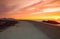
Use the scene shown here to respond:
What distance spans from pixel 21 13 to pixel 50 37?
0.44 metres

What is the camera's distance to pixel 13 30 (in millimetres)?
776

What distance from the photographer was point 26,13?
1055 mm

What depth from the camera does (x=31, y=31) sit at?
0.76 meters

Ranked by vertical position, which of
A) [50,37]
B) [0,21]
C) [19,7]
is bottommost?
[50,37]

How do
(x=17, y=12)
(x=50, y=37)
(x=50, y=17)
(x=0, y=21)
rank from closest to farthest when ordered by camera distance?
1. (x=50, y=37)
2. (x=0, y=21)
3. (x=50, y=17)
4. (x=17, y=12)

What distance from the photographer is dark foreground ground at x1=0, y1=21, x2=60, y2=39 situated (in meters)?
0.71

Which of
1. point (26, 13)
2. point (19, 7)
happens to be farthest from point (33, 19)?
point (19, 7)

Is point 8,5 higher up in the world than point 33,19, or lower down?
higher up

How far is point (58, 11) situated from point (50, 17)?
0.10m

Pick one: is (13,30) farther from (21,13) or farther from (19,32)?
(21,13)

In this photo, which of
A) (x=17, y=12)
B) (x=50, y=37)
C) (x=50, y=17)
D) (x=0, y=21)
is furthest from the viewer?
(x=17, y=12)

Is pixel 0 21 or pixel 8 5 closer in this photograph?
pixel 0 21

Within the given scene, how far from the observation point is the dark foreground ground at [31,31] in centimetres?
71

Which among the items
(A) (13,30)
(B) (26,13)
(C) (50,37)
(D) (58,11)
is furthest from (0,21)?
(D) (58,11)
